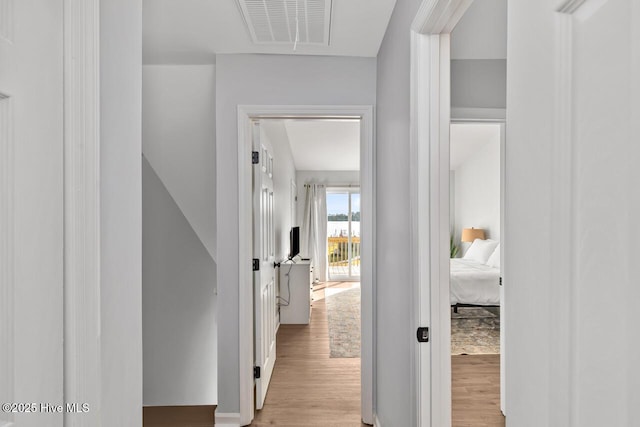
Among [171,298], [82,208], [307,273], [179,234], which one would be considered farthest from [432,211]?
[307,273]

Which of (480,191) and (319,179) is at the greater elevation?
(319,179)

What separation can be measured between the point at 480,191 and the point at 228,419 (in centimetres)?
567

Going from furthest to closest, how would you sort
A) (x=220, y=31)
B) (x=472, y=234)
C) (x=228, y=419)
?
(x=472, y=234) < (x=228, y=419) < (x=220, y=31)

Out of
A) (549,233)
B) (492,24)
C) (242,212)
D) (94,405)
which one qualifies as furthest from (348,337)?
(549,233)

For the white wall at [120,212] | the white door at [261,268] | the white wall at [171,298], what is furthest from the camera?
the white wall at [171,298]

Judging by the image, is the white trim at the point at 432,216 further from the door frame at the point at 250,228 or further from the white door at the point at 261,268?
the white door at the point at 261,268

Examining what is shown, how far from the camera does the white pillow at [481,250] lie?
5.87m

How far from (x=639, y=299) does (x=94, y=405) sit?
0.95 metres

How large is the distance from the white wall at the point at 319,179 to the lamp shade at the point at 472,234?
8.74 ft

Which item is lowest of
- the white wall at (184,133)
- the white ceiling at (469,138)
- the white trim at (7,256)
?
the white trim at (7,256)

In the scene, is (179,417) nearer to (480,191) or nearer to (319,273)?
(480,191)

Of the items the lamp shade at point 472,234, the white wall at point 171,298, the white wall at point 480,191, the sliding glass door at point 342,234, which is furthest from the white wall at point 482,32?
the sliding glass door at point 342,234

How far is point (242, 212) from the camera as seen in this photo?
2.69m

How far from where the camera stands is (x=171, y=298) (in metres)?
3.88
